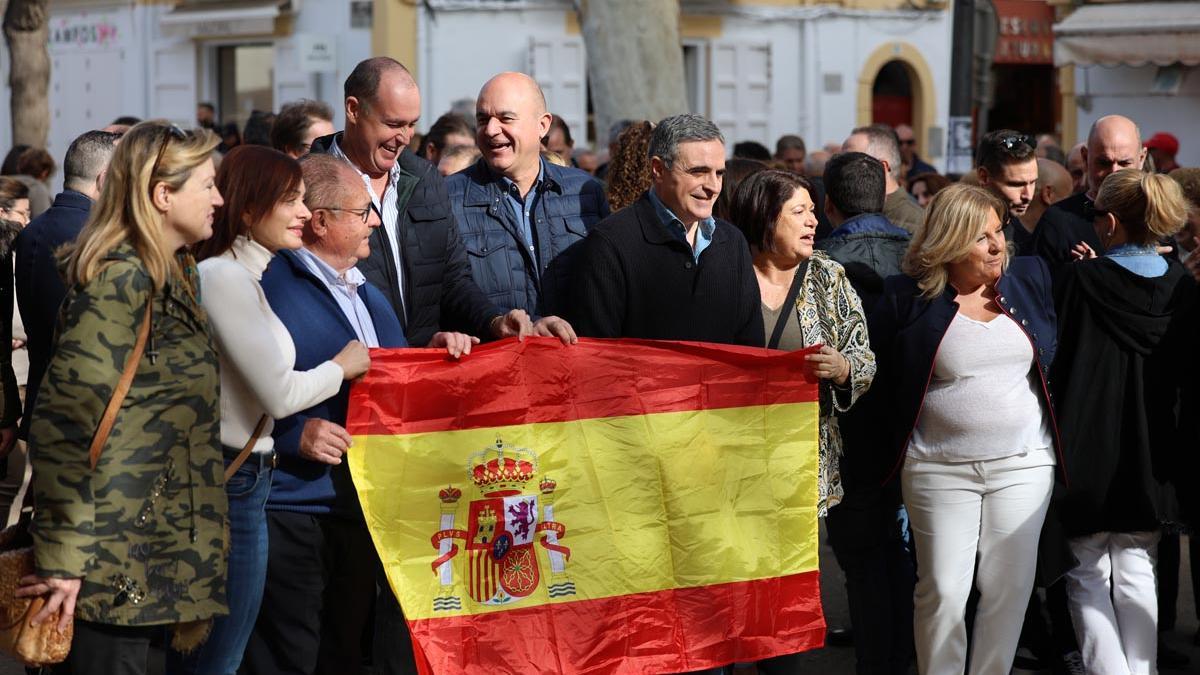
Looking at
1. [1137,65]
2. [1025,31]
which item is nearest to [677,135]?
[1137,65]

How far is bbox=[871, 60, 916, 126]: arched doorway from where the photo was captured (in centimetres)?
2797

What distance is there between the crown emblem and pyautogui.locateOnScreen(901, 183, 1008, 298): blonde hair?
5.04ft

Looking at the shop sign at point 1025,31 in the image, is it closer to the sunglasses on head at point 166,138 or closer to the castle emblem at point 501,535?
the castle emblem at point 501,535

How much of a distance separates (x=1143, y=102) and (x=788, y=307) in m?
21.0

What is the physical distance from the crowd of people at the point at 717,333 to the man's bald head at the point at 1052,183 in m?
1.50

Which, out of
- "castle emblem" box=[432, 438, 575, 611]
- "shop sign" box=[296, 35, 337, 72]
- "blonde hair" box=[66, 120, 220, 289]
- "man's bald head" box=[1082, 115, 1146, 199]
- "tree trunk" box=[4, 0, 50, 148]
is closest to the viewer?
"blonde hair" box=[66, 120, 220, 289]

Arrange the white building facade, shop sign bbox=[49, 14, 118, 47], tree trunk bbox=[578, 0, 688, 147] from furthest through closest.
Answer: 1. shop sign bbox=[49, 14, 118, 47]
2. the white building facade
3. tree trunk bbox=[578, 0, 688, 147]

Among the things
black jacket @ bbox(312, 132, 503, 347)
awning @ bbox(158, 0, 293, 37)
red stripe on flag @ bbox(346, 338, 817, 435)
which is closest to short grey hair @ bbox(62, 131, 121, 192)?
black jacket @ bbox(312, 132, 503, 347)

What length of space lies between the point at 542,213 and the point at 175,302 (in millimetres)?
2019

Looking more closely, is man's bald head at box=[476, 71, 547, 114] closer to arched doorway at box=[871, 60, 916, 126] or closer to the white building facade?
the white building facade

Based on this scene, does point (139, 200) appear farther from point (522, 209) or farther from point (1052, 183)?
point (1052, 183)

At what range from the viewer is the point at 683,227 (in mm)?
5379

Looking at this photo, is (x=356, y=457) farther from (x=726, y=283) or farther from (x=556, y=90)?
(x=556, y=90)

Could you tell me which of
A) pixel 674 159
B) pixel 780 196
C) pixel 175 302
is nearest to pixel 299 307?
pixel 175 302
